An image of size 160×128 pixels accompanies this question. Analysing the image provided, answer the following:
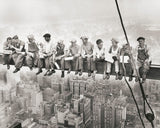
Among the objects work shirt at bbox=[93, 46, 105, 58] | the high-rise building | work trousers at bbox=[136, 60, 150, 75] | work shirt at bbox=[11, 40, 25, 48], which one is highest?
work shirt at bbox=[11, 40, 25, 48]

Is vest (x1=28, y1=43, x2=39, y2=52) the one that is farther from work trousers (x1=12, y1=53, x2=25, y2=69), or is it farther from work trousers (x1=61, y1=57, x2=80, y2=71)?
work trousers (x1=61, y1=57, x2=80, y2=71)

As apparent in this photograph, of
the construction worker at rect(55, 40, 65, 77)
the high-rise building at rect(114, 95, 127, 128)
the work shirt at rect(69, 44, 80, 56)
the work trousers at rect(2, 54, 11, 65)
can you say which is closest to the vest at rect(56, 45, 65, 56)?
the construction worker at rect(55, 40, 65, 77)

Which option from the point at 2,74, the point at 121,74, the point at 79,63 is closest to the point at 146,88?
the point at 121,74

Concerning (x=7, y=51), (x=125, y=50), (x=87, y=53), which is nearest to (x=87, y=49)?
(x=87, y=53)

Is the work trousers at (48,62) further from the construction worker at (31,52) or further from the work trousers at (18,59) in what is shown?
the work trousers at (18,59)

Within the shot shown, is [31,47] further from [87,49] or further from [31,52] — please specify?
[87,49]

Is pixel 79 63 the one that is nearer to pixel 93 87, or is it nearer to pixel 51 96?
pixel 93 87
